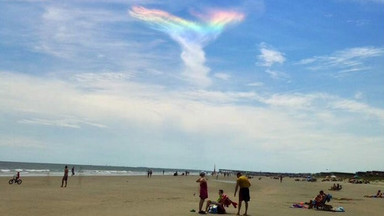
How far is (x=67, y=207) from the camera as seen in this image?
17234mm

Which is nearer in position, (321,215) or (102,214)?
(102,214)

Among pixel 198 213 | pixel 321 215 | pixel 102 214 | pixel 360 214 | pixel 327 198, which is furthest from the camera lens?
pixel 327 198

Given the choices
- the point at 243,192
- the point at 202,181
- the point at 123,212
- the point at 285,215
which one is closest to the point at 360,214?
the point at 285,215

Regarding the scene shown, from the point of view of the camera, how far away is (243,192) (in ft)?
52.9

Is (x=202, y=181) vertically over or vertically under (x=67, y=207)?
over

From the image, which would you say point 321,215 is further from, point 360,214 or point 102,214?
point 102,214

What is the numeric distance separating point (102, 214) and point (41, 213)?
2.33m

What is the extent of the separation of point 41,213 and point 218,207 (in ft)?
22.9

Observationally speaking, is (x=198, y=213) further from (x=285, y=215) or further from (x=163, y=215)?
(x=285, y=215)

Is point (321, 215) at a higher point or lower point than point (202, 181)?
lower

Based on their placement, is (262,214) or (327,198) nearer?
(262,214)

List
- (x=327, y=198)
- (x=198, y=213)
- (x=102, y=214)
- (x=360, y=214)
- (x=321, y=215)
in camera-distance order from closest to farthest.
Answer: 1. (x=102, y=214)
2. (x=198, y=213)
3. (x=321, y=215)
4. (x=360, y=214)
5. (x=327, y=198)

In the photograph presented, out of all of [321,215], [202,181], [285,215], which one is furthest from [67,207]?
[321,215]

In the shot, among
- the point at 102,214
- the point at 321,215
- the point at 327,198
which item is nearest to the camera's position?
the point at 102,214
